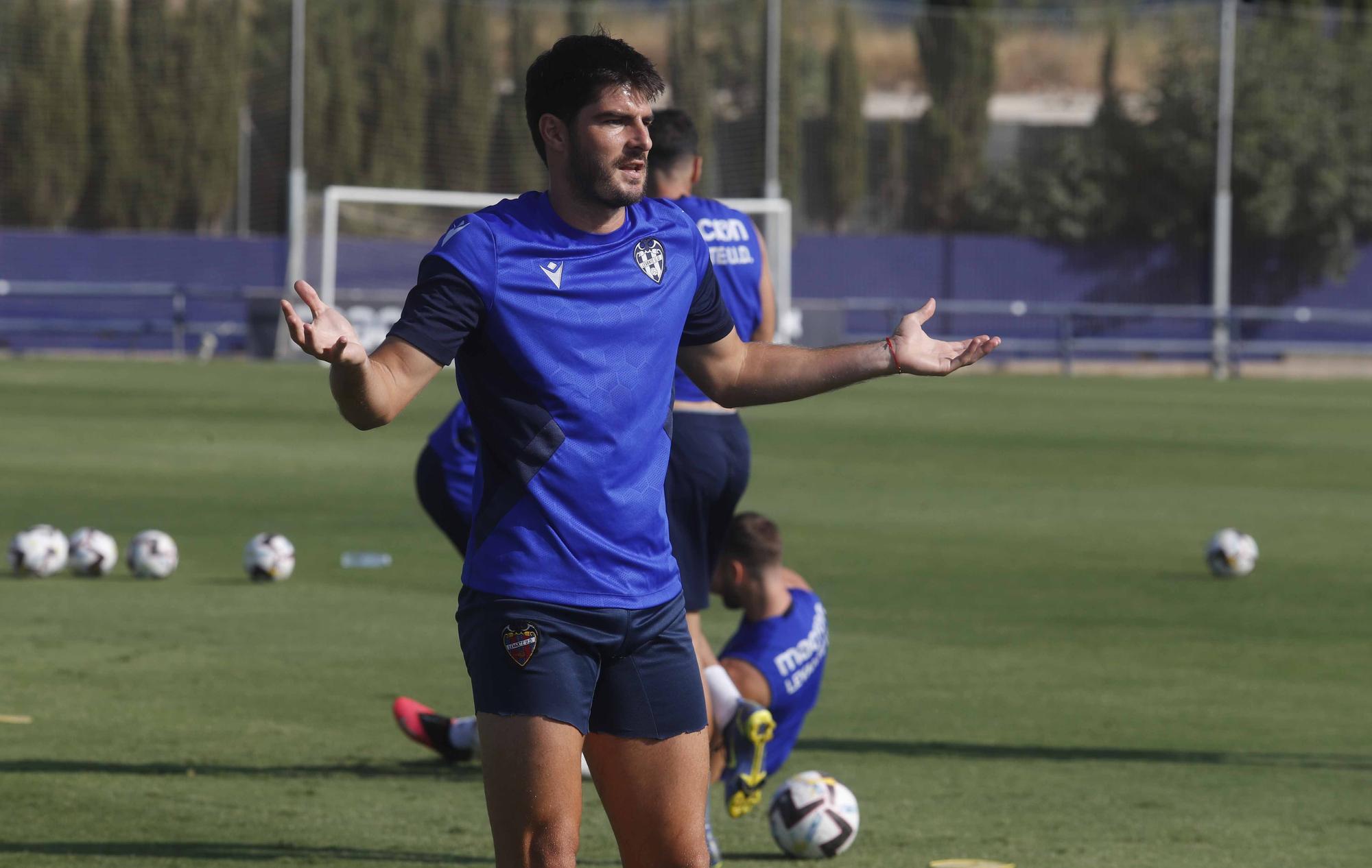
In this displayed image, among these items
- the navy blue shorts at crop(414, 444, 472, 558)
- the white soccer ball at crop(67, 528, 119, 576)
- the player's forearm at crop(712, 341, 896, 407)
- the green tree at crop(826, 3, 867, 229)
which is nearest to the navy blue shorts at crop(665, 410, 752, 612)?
the navy blue shorts at crop(414, 444, 472, 558)

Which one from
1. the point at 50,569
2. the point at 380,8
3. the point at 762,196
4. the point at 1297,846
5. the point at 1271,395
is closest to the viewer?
the point at 1297,846

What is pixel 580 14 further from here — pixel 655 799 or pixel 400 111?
pixel 655 799

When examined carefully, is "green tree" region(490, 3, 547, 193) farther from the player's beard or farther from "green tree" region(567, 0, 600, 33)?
the player's beard

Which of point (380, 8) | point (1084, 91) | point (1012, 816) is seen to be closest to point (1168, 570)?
point (1012, 816)

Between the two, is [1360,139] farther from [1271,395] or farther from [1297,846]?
[1297,846]

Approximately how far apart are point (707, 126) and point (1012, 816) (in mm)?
47042

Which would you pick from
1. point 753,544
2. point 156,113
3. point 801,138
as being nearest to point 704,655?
point 753,544

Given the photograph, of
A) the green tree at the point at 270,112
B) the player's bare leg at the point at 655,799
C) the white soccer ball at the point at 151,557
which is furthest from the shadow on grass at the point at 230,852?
the green tree at the point at 270,112

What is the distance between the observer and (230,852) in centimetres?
665

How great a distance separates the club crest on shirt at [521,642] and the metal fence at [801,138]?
45.4 m

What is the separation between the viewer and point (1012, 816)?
7.30 m

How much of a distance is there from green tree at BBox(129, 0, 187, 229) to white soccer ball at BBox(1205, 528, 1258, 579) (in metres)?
47.4

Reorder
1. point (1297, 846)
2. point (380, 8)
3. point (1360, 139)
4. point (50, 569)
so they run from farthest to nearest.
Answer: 1. point (380, 8)
2. point (1360, 139)
3. point (50, 569)
4. point (1297, 846)

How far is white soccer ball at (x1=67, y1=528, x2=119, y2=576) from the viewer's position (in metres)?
12.9
